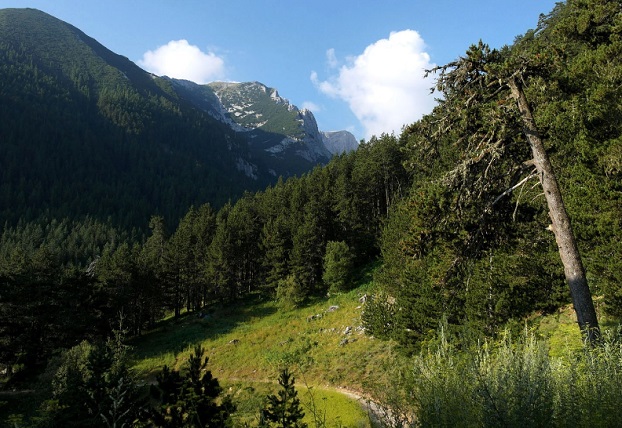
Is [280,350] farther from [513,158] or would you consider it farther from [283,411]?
[513,158]

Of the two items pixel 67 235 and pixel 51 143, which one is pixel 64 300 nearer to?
pixel 67 235

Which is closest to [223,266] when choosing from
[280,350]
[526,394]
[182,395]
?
[280,350]

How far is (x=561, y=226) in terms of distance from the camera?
24.1ft

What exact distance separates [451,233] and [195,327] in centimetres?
4490

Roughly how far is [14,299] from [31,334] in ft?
13.0

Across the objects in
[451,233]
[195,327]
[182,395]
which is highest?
[451,233]

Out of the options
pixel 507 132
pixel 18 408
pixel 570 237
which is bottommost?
pixel 18 408

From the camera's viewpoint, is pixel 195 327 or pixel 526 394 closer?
pixel 526 394

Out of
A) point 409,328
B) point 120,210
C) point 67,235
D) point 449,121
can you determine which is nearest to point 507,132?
point 449,121

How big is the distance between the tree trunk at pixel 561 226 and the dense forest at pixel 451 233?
0.12m

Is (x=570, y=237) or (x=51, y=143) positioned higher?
(x=51, y=143)

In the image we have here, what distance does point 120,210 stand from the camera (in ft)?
499

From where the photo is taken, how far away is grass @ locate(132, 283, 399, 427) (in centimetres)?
2328

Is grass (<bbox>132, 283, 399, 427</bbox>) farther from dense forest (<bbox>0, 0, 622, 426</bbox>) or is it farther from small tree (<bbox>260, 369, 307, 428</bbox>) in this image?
small tree (<bbox>260, 369, 307, 428</bbox>)
